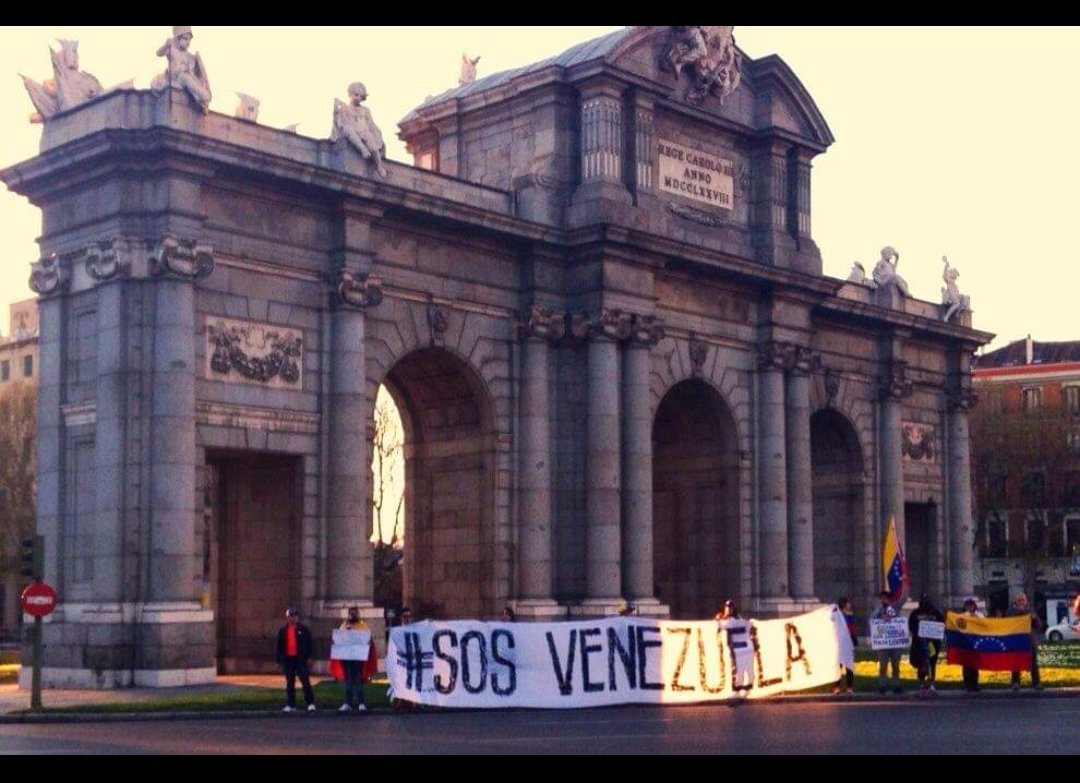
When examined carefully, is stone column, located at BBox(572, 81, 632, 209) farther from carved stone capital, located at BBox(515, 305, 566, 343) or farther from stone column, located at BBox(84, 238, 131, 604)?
stone column, located at BBox(84, 238, 131, 604)

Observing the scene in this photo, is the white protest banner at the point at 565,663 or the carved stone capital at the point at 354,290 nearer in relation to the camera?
the white protest banner at the point at 565,663

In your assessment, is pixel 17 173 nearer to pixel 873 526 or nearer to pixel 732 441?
pixel 732 441

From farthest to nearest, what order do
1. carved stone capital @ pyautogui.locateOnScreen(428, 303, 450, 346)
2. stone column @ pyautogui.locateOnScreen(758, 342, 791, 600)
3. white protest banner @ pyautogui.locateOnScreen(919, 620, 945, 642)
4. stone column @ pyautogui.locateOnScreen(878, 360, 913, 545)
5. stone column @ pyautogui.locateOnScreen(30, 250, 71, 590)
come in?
stone column @ pyautogui.locateOnScreen(878, 360, 913, 545) < stone column @ pyautogui.locateOnScreen(758, 342, 791, 600) < carved stone capital @ pyautogui.locateOnScreen(428, 303, 450, 346) < stone column @ pyautogui.locateOnScreen(30, 250, 71, 590) < white protest banner @ pyautogui.locateOnScreen(919, 620, 945, 642)

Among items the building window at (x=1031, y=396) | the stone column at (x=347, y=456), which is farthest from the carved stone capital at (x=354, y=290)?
the building window at (x=1031, y=396)

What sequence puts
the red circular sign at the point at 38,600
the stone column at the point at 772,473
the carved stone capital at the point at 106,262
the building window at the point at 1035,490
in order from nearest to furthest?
the red circular sign at the point at 38,600, the carved stone capital at the point at 106,262, the stone column at the point at 772,473, the building window at the point at 1035,490

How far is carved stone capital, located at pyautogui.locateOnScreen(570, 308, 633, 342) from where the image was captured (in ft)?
129

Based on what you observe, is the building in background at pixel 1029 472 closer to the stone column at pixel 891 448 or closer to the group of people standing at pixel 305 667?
the stone column at pixel 891 448

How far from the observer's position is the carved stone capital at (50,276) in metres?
33.5

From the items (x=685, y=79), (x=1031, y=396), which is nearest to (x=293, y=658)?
(x=685, y=79)

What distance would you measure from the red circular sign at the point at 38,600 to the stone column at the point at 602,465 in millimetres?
14947

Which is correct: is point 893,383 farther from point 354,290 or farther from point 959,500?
point 354,290

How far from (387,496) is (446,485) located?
32917 mm

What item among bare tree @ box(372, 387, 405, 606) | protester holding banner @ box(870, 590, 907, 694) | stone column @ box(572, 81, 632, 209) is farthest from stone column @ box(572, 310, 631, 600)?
bare tree @ box(372, 387, 405, 606)
